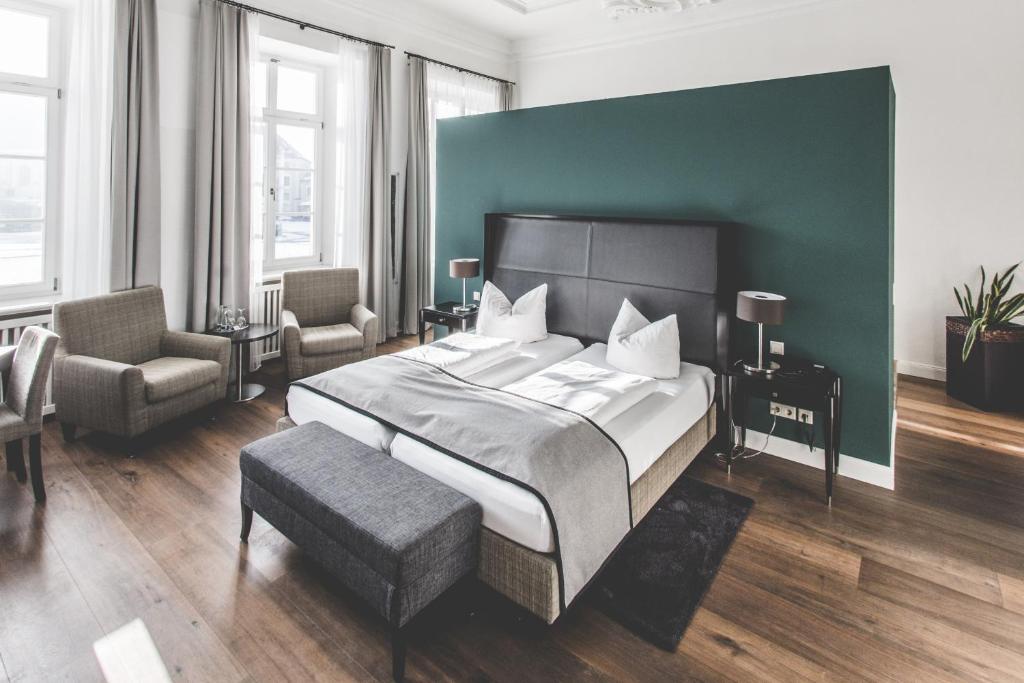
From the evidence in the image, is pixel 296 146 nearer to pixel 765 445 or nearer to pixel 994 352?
A: pixel 765 445

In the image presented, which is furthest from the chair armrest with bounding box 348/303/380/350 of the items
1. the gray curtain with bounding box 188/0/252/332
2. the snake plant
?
the snake plant

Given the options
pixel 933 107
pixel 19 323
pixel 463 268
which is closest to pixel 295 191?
pixel 463 268

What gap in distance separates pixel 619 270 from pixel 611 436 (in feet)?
5.79

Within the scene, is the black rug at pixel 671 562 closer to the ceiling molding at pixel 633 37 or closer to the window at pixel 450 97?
the window at pixel 450 97

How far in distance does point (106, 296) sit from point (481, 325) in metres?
2.52

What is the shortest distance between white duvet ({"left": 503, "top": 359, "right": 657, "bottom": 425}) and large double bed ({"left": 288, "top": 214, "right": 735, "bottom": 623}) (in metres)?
0.02

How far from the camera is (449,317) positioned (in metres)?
4.80

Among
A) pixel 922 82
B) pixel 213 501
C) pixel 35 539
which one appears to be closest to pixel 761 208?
pixel 922 82

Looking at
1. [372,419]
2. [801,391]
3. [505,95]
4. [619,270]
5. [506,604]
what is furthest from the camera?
[505,95]

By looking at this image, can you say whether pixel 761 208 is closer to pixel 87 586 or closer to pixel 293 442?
pixel 293 442

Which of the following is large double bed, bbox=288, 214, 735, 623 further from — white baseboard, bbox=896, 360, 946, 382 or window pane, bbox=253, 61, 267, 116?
white baseboard, bbox=896, 360, 946, 382

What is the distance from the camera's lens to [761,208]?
3.42 meters

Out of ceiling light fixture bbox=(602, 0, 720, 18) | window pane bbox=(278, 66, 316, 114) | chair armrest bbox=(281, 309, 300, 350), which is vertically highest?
ceiling light fixture bbox=(602, 0, 720, 18)

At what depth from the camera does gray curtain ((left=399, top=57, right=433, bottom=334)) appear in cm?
582
